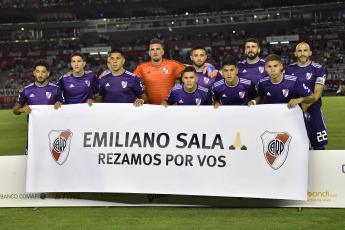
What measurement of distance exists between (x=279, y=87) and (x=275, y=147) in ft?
3.19

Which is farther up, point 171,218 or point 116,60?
point 116,60

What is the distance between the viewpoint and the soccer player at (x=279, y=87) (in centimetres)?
651

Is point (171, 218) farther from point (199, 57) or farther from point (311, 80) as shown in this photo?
point (311, 80)

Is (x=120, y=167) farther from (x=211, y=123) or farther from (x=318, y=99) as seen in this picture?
(x=318, y=99)

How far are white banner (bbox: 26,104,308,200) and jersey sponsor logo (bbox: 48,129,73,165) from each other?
0.01 metres

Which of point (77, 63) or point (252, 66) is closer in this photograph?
→ point (77, 63)

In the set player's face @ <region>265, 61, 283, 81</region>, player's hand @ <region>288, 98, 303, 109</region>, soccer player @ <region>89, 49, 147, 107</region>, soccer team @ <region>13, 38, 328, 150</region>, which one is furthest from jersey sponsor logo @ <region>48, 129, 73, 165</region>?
player's hand @ <region>288, 98, 303, 109</region>

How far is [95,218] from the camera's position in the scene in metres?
5.88

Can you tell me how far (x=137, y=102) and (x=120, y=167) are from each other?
2.89ft

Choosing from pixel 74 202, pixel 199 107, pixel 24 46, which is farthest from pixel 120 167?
pixel 24 46

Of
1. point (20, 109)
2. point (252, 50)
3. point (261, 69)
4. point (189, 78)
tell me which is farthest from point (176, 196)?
point (252, 50)

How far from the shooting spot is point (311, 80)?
25.0 ft

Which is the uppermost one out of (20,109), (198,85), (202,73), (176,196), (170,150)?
(202,73)

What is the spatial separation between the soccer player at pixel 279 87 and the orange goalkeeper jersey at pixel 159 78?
1.97 m
